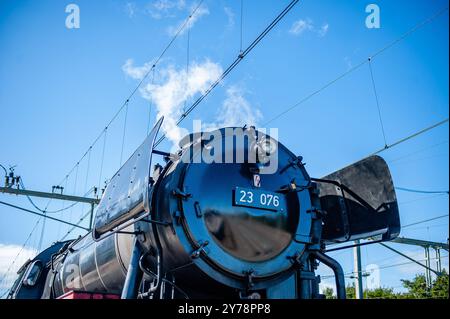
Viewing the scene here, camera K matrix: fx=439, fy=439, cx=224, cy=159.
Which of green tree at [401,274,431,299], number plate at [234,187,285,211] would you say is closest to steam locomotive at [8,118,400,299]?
number plate at [234,187,285,211]

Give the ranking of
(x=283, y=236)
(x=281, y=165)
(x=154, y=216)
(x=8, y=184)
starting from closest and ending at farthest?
(x=154, y=216), (x=283, y=236), (x=281, y=165), (x=8, y=184)

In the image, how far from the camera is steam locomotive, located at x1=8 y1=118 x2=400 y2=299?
3.65m

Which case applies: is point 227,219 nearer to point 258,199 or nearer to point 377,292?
point 258,199

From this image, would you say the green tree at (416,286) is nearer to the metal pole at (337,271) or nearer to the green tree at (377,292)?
the green tree at (377,292)

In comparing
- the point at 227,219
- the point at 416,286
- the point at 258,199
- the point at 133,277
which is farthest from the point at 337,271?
the point at 416,286

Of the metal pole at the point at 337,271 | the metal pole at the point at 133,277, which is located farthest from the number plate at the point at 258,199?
the metal pole at the point at 133,277

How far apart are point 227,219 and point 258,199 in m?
0.36

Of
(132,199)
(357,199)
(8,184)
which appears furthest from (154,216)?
(8,184)

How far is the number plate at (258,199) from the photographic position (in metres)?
3.82

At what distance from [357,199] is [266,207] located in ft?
4.42

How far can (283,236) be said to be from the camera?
4.07 metres

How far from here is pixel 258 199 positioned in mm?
3943
